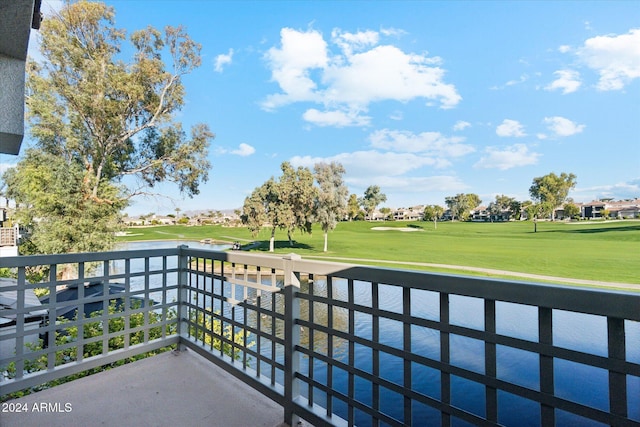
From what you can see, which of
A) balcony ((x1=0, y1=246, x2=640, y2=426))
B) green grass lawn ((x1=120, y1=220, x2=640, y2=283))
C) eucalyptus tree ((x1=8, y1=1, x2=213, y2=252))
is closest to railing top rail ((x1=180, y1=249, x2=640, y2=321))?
balcony ((x1=0, y1=246, x2=640, y2=426))

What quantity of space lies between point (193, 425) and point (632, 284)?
2009cm

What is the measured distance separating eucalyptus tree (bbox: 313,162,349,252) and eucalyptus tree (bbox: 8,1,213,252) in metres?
10.6

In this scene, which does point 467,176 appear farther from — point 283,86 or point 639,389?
point 639,389

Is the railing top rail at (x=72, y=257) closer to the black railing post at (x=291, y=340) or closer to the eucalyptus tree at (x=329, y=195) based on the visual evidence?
the black railing post at (x=291, y=340)

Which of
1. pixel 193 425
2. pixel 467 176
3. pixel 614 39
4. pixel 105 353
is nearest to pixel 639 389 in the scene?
pixel 193 425

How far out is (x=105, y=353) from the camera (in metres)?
2.18

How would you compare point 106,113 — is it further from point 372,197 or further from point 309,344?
point 372,197

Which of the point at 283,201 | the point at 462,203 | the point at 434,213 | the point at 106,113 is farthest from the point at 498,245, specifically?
the point at 106,113

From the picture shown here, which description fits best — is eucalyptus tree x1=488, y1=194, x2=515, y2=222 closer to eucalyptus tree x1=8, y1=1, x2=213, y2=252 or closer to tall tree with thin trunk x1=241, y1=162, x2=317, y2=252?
tall tree with thin trunk x1=241, y1=162, x2=317, y2=252

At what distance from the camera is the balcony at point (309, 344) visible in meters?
0.86

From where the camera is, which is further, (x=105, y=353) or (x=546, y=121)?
(x=546, y=121)

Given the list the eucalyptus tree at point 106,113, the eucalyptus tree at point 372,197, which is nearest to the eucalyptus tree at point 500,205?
the eucalyptus tree at point 372,197

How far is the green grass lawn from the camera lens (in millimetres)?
18580

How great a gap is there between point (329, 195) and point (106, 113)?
1432 centimetres
